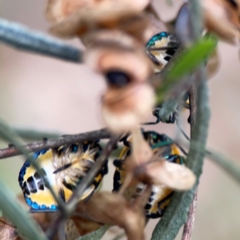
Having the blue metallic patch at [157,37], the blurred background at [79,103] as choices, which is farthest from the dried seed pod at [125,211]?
the blurred background at [79,103]

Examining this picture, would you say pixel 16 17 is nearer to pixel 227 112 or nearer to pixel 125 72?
pixel 227 112

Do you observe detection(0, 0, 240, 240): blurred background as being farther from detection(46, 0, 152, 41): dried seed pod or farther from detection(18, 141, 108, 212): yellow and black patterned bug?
detection(46, 0, 152, 41): dried seed pod

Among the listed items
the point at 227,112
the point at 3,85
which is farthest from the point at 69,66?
the point at 227,112

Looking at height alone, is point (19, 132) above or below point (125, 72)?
below

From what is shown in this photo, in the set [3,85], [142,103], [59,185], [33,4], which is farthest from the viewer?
[33,4]

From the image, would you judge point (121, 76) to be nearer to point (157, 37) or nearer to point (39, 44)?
point (39, 44)

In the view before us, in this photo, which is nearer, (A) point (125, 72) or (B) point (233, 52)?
(A) point (125, 72)

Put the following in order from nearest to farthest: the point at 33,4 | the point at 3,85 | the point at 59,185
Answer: the point at 59,185 → the point at 3,85 → the point at 33,4
